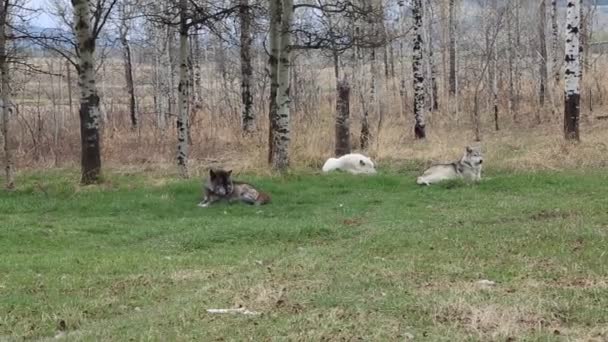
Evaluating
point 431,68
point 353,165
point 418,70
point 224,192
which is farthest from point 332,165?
point 431,68

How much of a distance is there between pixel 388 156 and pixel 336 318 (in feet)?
44.0

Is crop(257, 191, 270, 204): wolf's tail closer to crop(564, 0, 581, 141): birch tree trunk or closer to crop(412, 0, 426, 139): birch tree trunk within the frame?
crop(564, 0, 581, 141): birch tree trunk

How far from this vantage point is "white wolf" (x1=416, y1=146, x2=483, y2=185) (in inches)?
530

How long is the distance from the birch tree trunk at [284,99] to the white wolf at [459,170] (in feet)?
10.2

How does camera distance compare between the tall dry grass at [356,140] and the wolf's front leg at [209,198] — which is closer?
the wolf's front leg at [209,198]

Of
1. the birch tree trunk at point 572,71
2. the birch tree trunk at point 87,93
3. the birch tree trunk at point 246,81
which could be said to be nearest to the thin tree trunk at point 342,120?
the birch tree trunk at point 246,81

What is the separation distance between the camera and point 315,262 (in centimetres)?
740

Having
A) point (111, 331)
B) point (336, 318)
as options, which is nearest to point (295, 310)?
point (336, 318)

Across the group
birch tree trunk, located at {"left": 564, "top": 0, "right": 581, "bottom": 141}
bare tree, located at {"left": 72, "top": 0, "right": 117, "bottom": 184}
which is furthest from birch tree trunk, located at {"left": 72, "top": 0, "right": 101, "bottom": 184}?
birch tree trunk, located at {"left": 564, "top": 0, "right": 581, "bottom": 141}

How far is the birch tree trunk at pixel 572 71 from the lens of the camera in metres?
16.3

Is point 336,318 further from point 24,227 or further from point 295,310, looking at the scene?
point 24,227

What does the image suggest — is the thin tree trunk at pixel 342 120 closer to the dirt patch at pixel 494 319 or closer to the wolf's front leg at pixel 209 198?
the wolf's front leg at pixel 209 198

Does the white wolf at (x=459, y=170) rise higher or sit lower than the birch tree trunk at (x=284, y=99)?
lower

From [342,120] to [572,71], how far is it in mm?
5835
